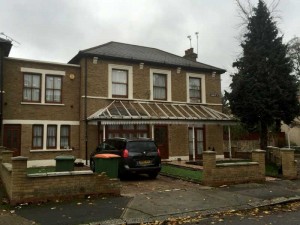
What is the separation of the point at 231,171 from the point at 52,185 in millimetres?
6853

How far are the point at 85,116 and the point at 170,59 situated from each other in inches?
309

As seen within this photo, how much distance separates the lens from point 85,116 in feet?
64.0

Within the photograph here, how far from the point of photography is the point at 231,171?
13.1 m

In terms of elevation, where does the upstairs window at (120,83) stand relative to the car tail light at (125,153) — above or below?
above

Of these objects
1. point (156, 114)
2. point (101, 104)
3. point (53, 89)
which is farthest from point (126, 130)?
point (53, 89)

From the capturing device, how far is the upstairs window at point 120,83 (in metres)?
20.8

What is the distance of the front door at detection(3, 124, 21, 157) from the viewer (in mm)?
18203

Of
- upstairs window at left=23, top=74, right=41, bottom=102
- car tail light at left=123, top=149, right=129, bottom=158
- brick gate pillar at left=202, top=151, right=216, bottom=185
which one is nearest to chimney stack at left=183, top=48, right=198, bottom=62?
upstairs window at left=23, top=74, right=41, bottom=102

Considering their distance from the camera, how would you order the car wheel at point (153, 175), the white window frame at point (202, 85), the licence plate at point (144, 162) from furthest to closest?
the white window frame at point (202, 85) → the car wheel at point (153, 175) → the licence plate at point (144, 162)

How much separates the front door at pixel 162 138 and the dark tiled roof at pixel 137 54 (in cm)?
429

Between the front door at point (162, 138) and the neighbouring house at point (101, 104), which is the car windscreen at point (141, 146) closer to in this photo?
the neighbouring house at point (101, 104)

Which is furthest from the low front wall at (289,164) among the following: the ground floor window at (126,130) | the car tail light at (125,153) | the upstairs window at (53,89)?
the upstairs window at (53,89)

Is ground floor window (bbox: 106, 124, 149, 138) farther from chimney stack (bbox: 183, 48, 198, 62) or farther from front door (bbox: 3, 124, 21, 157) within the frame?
chimney stack (bbox: 183, 48, 198, 62)

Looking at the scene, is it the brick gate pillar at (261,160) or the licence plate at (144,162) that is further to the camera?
the brick gate pillar at (261,160)
